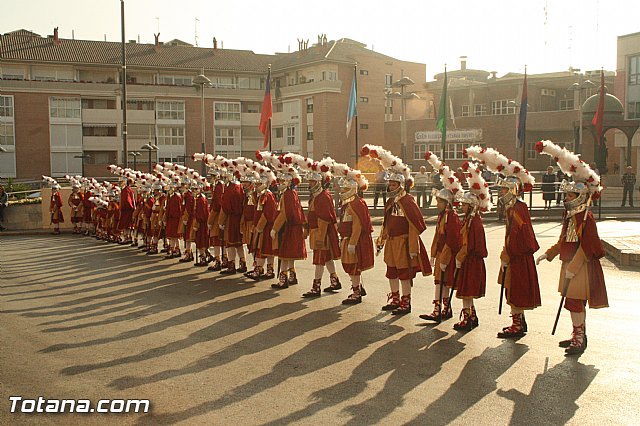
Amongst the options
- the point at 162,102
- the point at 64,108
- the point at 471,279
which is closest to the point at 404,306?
the point at 471,279

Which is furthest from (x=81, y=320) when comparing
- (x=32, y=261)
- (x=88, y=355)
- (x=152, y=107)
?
(x=152, y=107)

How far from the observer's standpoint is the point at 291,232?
42.4ft

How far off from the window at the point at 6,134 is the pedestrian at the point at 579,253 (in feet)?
181

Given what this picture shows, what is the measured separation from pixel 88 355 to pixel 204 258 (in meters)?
7.99

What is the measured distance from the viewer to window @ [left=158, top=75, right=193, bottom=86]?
64.1 m

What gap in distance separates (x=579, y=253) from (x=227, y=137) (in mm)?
56713

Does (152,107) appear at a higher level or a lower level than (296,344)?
higher

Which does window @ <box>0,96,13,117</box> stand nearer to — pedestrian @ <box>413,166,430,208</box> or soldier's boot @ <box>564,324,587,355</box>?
pedestrian @ <box>413,166,430,208</box>

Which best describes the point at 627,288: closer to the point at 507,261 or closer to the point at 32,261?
the point at 507,261

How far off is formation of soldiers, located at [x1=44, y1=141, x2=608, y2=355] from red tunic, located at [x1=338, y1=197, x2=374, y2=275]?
0.05ft

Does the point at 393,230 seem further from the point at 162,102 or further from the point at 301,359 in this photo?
the point at 162,102

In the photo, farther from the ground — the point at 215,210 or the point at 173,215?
the point at 215,210

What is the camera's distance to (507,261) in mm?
9148

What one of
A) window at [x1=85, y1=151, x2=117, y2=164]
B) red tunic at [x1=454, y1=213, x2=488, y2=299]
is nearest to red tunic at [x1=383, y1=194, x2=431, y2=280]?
red tunic at [x1=454, y1=213, x2=488, y2=299]
